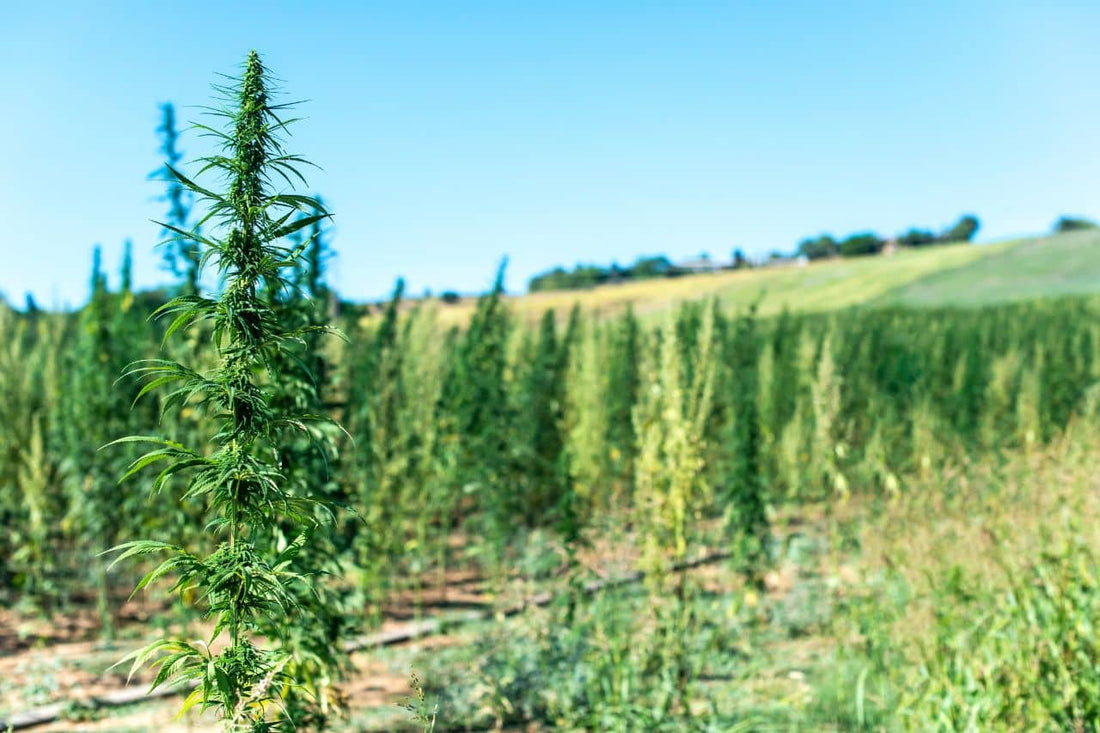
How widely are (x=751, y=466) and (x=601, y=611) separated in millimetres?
3110

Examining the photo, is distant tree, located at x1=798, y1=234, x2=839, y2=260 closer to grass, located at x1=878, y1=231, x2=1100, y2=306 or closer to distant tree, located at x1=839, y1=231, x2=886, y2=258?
distant tree, located at x1=839, y1=231, x2=886, y2=258

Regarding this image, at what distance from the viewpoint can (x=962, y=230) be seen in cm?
7194

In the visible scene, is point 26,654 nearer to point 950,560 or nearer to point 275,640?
point 275,640

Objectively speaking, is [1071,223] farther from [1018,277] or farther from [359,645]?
[359,645]

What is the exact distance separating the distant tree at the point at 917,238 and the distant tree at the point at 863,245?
2.45 meters

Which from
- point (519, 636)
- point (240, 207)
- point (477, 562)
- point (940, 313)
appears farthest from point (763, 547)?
point (940, 313)

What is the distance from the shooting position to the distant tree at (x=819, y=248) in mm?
65375

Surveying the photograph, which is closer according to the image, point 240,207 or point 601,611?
point 240,207

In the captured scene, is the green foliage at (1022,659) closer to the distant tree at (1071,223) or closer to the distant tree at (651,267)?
the distant tree at (651,267)

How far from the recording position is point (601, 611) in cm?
588

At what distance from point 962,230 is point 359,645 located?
255ft

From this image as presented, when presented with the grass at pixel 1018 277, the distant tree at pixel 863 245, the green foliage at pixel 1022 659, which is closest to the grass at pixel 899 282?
the grass at pixel 1018 277

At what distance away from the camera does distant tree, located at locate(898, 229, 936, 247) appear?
210 feet

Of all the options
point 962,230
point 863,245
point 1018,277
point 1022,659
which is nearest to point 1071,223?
point 962,230
